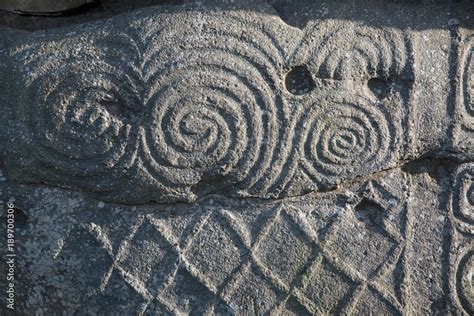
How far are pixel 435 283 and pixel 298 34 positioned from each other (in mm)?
1085

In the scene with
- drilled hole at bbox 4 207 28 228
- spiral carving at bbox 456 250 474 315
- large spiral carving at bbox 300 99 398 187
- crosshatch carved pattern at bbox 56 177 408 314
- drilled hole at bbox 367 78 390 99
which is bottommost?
drilled hole at bbox 4 207 28 228

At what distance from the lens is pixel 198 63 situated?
7.54ft

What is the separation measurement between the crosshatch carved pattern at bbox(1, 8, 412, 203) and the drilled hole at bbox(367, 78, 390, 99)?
0.05m

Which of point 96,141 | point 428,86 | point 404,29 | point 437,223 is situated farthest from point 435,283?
point 96,141

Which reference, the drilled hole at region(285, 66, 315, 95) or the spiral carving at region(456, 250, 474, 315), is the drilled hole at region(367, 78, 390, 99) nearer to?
the drilled hole at region(285, 66, 315, 95)

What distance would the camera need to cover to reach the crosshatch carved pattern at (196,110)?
90.2 inches

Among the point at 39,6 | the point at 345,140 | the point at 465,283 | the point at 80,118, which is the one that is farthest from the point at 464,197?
the point at 39,6

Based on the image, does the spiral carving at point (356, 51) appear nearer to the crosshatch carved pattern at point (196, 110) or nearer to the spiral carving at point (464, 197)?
the crosshatch carved pattern at point (196, 110)

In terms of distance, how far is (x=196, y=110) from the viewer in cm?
229

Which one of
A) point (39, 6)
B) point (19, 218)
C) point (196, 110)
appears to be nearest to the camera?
point (196, 110)

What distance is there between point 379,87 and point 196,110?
0.72 m

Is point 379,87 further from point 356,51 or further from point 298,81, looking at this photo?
point 298,81

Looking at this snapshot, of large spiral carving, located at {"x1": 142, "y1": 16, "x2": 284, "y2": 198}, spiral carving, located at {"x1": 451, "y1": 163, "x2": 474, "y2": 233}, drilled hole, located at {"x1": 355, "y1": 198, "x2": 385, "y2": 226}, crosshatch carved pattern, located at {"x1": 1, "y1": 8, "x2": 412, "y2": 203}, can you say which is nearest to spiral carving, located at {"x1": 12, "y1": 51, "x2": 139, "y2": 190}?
crosshatch carved pattern, located at {"x1": 1, "y1": 8, "x2": 412, "y2": 203}

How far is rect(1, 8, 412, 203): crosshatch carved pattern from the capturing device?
2.29 meters
